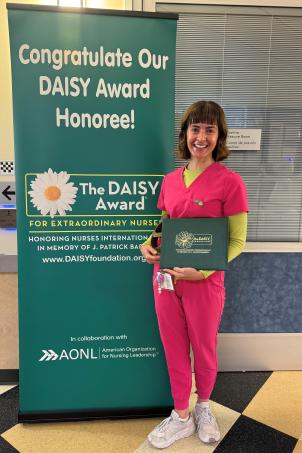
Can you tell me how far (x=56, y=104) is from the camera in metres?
1.66

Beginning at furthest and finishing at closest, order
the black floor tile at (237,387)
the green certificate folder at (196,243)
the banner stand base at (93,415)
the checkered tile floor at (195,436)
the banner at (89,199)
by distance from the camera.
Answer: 1. the black floor tile at (237,387)
2. the banner stand base at (93,415)
3. the checkered tile floor at (195,436)
4. the banner at (89,199)
5. the green certificate folder at (196,243)

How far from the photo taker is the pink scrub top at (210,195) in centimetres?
155

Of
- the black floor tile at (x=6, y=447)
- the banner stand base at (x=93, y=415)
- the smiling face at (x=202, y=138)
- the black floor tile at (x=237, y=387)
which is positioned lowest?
the black floor tile at (x=237, y=387)

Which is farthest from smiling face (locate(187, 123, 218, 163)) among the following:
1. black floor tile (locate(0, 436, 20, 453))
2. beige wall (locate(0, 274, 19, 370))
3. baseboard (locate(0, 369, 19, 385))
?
baseboard (locate(0, 369, 19, 385))

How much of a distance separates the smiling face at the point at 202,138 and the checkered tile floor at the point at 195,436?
55.9 inches

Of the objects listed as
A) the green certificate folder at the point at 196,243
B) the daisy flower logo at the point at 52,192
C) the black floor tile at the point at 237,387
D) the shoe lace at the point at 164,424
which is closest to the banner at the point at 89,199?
the daisy flower logo at the point at 52,192

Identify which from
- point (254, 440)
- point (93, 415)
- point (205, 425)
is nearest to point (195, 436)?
point (205, 425)

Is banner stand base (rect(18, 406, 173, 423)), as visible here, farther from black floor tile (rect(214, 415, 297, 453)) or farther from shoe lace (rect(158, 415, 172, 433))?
black floor tile (rect(214, 415, 297, 453))

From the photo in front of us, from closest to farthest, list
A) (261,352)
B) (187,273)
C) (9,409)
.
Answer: (187,273), (9,409), (261,352)

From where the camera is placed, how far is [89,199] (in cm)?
174

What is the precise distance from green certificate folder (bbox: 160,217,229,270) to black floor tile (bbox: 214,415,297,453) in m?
0.94

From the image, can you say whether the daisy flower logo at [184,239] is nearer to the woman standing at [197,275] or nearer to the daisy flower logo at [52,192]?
the woman standing at [197,275]

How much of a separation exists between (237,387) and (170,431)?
66 cm

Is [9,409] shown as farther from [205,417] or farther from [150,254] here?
[150,254]
